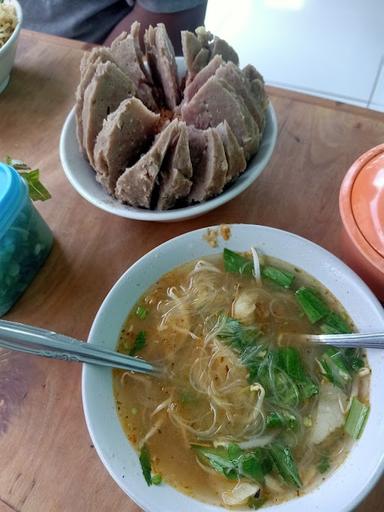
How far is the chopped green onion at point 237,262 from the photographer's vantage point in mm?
883

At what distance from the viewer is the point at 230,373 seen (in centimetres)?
82

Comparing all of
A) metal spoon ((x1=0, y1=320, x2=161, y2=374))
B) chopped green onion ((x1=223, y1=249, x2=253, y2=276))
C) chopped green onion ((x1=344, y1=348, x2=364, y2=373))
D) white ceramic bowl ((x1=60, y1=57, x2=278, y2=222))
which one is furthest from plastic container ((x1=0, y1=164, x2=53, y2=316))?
chopped green onion ((x1=344, y1=348, x2=364, y2=373))

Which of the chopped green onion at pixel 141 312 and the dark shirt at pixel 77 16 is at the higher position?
the dark shirt at pixel 77 16

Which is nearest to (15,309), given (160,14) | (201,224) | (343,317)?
(201,224)

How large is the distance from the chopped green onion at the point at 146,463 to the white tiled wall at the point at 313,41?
200 cm

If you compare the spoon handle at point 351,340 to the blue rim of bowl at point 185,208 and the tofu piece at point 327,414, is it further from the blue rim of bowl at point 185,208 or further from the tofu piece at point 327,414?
the blue rim of bowl at point 185,208

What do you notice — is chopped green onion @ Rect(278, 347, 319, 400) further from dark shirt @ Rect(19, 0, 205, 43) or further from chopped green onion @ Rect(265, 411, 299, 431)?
dark shirt @ Rect(19, 0, 205, 43)

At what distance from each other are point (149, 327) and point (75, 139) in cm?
44

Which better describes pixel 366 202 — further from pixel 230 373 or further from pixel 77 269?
pixel 77 269

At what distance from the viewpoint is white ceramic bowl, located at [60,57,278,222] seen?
0.90 m

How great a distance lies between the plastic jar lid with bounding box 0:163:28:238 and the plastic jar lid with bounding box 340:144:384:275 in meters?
0.56

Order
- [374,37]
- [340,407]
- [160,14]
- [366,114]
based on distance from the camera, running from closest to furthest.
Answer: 1. [340,407]
2. [366,114]
3. [160,14]
4. [374,37]

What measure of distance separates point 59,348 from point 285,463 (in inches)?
15.2

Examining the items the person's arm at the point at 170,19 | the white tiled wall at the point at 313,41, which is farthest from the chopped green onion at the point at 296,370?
the white tiled wall at the point at 313,41
